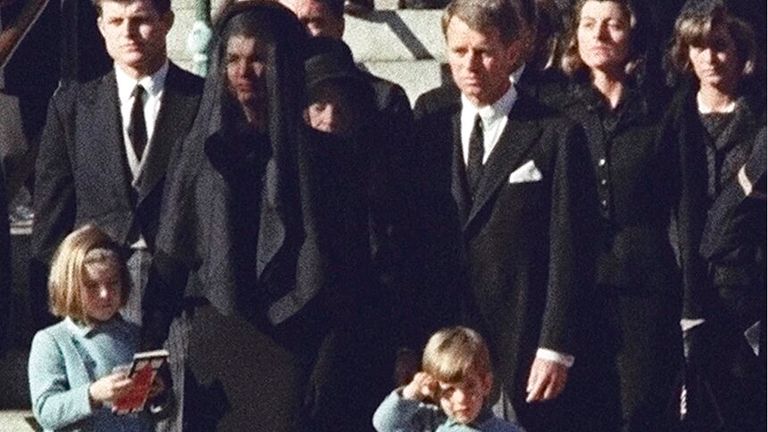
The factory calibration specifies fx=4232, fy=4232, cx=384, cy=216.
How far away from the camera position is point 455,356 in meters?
12.3

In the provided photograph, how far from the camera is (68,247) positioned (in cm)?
1248

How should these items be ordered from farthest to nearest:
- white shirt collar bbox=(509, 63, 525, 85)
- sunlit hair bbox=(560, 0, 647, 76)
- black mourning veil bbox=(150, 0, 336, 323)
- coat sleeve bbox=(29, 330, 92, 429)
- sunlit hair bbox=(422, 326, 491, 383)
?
white shirt collar bbox=(509, 63, 525, 85), sunlit hair bbox=(560, 0, 647, 76), black mourning veil bbox=(150, 0, 336, 323), coat sleeve bbox=(29, 330, 92, 429), sunlit hair bbox=(422, 326, 491, 383)

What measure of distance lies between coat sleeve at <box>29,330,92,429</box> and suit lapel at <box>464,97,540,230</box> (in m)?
1.28

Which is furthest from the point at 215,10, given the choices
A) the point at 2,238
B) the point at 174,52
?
the point at 2,238

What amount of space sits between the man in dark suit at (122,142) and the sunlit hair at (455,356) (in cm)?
101

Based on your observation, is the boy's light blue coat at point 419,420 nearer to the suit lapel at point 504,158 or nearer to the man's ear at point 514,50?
the suit lapel at point 504,158

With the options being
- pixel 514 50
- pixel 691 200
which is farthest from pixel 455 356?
pixel 691 200

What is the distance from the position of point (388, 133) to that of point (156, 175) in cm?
73

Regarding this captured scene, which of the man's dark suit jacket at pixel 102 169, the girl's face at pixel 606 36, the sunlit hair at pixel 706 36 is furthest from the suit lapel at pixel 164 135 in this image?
the sunlit hair at pixel 706 36

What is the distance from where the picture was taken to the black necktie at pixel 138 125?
1297 cm

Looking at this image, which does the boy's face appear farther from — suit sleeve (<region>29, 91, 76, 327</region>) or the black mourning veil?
suit sleeve (<region>29, 91, 76, 327</region>)

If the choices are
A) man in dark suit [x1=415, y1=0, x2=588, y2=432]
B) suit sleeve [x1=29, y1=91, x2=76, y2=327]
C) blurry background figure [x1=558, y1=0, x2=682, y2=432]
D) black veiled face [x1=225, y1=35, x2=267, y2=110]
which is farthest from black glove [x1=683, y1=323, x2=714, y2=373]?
suit sleeve [x1=29, y1=91, x2=76, y2=327]

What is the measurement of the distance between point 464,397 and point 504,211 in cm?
66

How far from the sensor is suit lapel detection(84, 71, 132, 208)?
12898 mm
